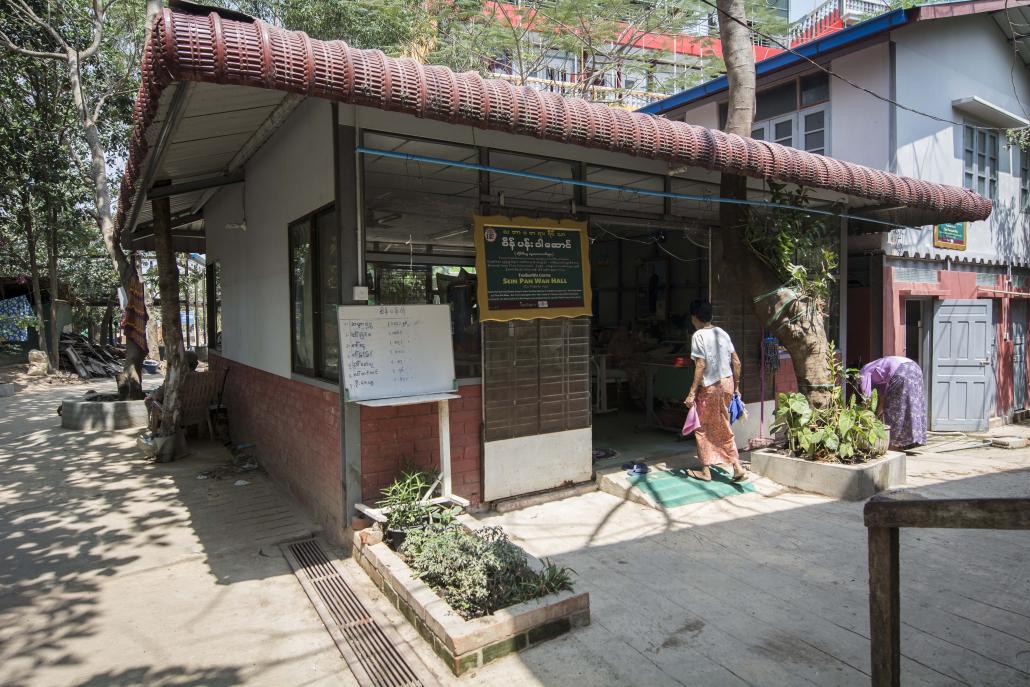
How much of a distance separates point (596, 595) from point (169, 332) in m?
6.75

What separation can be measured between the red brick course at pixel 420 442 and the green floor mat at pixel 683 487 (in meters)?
1.61

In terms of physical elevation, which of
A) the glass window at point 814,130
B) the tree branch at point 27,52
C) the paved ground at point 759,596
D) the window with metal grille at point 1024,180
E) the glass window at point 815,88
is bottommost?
the paved ground at point 759,596

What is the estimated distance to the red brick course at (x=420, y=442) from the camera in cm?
463

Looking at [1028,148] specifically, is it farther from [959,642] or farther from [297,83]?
[297,83]

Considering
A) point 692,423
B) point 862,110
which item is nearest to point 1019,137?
point 862,110

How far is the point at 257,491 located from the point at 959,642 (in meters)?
5.99

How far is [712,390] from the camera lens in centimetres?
591

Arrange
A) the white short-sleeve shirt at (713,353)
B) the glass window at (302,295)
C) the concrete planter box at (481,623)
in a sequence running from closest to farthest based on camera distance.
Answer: the concrete planter box at (481,623) → the glass window at (302,295) → the white short-sleeve shirt at (713,353)

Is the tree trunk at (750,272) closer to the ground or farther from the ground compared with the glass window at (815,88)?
closer to the ground

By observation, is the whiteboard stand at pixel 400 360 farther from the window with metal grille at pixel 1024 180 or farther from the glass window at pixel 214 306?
the window with metal grille at pixel 1024 180

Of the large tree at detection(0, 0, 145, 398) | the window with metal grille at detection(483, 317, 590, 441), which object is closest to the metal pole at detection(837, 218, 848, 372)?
the window with metal grille at detection(483, 317, 590, 441)

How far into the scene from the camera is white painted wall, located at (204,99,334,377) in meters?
5.00

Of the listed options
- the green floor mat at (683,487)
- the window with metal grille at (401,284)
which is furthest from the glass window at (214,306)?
the green floor mat at (683,487)

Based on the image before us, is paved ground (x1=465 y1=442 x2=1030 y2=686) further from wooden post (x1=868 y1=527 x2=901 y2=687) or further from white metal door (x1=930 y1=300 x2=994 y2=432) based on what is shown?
white metal door (x1=930 y1=300 x2=994 y2=432)
